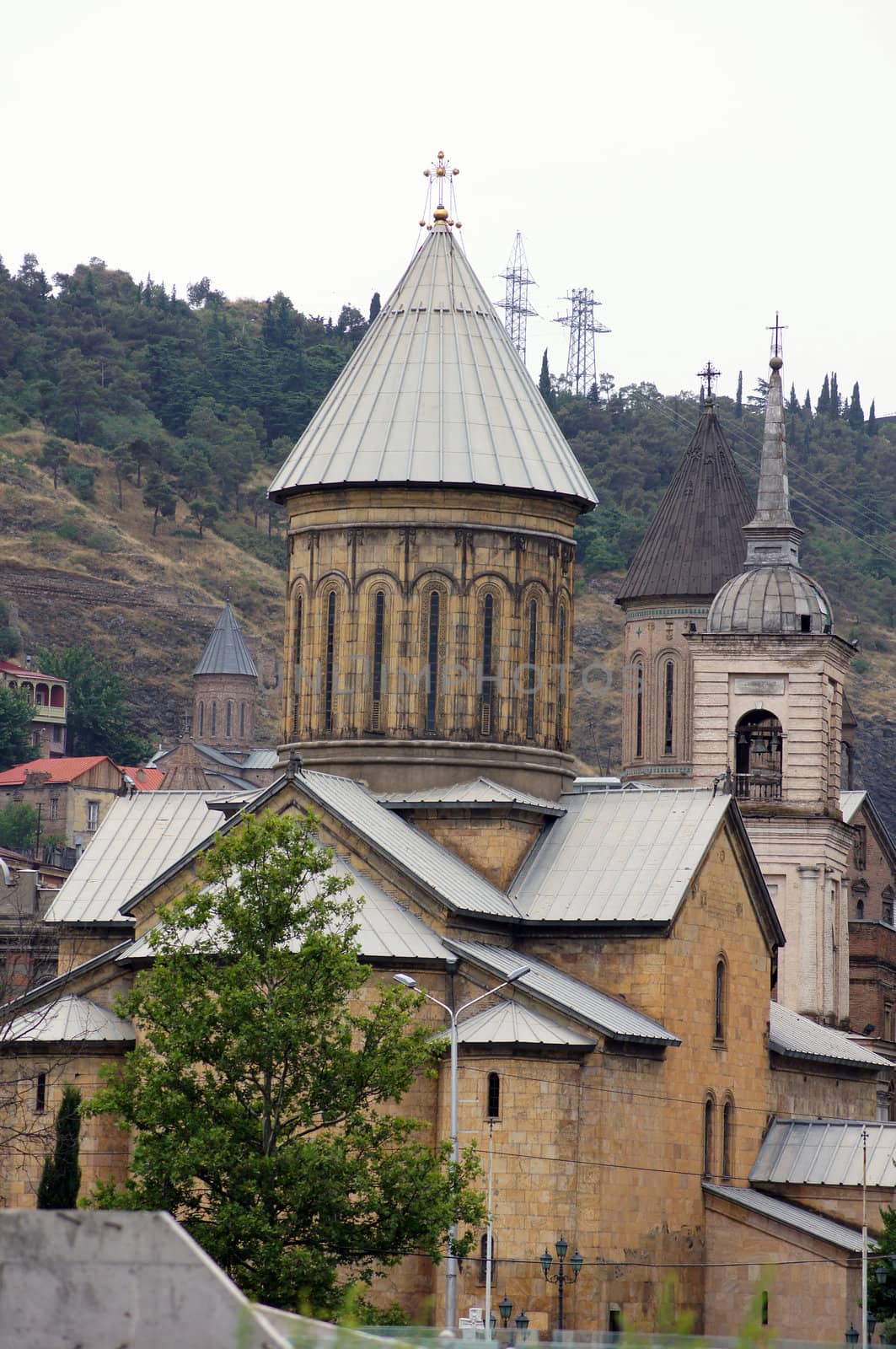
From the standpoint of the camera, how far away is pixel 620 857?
37.9 m

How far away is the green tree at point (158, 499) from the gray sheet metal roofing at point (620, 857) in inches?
4587

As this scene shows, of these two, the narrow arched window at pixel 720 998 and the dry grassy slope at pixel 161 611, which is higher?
the dry grassy slope at pixel 161 611

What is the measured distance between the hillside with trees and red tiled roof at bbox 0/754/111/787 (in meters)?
17.3

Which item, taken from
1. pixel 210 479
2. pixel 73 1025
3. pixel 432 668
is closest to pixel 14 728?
pixel 210 479

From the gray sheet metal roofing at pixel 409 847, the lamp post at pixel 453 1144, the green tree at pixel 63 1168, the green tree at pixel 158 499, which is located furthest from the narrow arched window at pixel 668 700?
the green tree at pixel 158 499

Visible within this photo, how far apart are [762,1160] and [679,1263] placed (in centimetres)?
378

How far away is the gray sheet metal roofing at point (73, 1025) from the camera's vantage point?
3559 cm

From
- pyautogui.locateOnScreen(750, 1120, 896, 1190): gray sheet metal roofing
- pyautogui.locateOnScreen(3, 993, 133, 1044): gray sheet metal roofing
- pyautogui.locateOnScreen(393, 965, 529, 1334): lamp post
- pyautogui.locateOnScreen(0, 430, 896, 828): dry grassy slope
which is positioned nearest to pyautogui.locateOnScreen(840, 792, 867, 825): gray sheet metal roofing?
pyautogui.locateOnScreen(750, 1120, 896, 1190): gray sheet metal roofing

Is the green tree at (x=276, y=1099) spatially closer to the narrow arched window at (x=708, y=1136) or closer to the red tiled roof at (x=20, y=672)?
the narrow arched window at (x=708, y=1136)

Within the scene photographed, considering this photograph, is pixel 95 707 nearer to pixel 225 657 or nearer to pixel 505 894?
pixel 225 657

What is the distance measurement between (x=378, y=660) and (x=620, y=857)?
487 centimetres

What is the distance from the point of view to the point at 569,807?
129ft

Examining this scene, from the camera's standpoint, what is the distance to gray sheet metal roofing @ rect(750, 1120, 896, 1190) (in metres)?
39.1

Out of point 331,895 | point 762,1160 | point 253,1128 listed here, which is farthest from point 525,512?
point 253,1128
